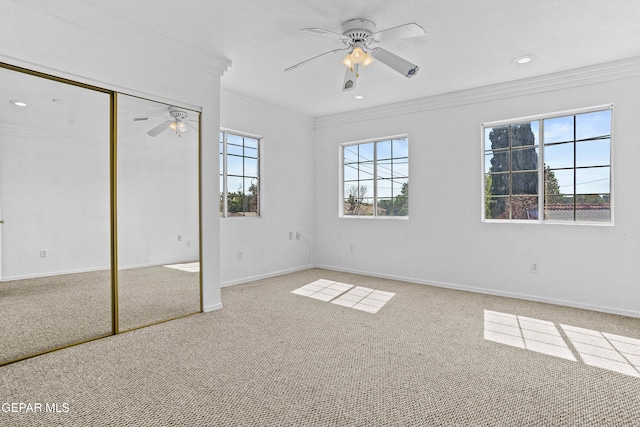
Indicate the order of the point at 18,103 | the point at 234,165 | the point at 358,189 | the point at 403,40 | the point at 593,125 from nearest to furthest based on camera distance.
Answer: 1. the point at 18,103
2. the point at 403,40
3. the point at 593,125
4. the point at 234,165
5. the point at 358,189

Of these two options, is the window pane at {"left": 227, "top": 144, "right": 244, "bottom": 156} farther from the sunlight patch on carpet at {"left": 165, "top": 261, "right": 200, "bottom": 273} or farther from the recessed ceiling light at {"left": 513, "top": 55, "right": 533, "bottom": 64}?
the recessed ceiling light at {"left": 513, "top": 55, "right": 533, "bottom": 64}

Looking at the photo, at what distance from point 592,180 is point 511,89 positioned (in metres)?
1.35

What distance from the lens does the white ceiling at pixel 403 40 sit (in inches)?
99.4

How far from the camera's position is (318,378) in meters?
2.18

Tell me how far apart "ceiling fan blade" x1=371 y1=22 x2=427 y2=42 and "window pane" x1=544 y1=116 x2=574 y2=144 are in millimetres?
2443

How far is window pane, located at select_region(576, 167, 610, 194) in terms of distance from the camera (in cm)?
366

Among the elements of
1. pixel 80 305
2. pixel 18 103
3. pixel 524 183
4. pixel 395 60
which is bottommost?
Result: pixel 80 305

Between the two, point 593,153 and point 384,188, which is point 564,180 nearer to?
point 593,153

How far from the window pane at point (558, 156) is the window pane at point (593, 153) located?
0.07 metres

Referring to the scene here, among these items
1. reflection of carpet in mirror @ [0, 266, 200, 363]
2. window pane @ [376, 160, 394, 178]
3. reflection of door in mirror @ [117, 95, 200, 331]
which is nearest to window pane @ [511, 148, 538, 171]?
window pane @ [376, 160, 394, 178]

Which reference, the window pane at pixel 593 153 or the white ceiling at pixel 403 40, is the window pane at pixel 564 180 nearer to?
the window pane at pixel 593 153

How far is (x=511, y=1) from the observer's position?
8.11 ft

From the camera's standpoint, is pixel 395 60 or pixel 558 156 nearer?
pixel 395 60

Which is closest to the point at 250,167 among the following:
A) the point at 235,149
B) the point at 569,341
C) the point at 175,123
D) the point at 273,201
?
the point at 235,149
